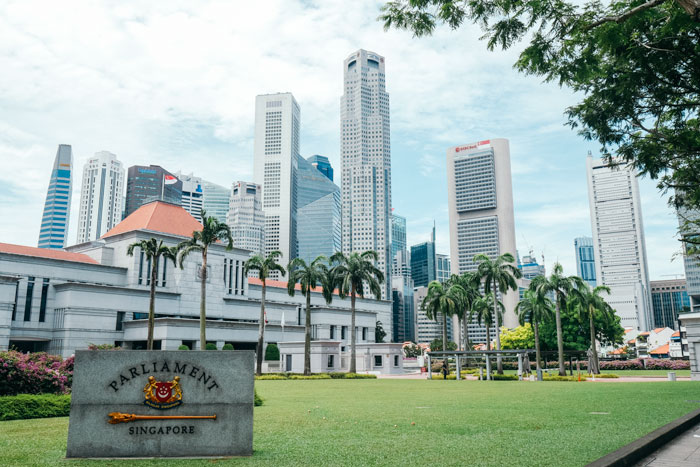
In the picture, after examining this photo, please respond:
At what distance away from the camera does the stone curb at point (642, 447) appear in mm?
7512

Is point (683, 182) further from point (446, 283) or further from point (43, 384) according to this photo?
point (446, 283)

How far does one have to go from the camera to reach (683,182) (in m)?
20.3

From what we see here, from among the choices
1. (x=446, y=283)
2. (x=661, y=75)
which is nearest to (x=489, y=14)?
(x=661, y=75)

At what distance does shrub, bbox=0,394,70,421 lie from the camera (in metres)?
14.1

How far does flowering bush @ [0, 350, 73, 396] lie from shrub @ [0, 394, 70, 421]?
3.13ft

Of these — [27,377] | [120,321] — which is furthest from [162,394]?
[120,321]

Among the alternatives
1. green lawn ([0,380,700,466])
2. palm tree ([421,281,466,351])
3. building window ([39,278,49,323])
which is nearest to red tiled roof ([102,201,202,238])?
building window ([39,278,49,323])

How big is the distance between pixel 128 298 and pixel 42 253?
10.6 meters

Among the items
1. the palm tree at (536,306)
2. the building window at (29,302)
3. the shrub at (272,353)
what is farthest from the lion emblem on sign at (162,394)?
the shrub at (272,353)

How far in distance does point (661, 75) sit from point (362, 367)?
208 feet

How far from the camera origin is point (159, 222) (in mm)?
70125

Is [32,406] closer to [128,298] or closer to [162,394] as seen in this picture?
[162,394]

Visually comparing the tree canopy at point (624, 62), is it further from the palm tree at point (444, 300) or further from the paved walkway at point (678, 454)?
the palm tree at point (444, 300)

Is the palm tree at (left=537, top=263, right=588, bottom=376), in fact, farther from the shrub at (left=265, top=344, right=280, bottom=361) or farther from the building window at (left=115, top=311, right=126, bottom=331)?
the building window at (left=115, top=311, right=126, bottom=331)
